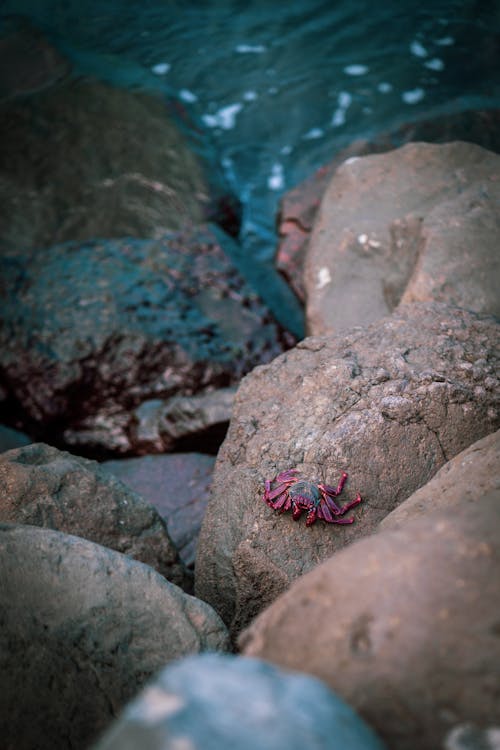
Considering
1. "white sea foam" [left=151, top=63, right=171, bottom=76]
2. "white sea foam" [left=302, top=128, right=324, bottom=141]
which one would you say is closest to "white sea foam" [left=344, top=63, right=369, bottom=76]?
"white sea foam" [left=302, top=128, right=324, bottom=141]

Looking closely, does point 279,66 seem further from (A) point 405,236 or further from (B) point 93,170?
(A) point 405,236

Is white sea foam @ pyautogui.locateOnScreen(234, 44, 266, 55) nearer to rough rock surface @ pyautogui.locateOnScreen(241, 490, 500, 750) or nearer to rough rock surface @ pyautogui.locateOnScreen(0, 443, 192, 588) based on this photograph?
rough rock surface @ pyautogui.locateOnScreen(0, 443, 192, 588)

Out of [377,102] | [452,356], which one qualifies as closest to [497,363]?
[452,356]

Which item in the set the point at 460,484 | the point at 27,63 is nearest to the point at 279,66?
the point at 27,63

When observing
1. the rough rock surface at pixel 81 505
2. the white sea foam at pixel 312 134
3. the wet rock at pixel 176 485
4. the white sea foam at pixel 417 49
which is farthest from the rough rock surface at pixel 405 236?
the white sea foam at pixel 417 49

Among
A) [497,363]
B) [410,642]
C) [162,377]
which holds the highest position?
[410,642]

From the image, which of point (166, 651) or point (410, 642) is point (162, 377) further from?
point (410, 642)

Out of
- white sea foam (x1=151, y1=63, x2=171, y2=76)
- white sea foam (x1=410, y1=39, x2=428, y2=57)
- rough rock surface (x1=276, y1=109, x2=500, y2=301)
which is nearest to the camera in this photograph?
rough rock surface (x1=276, y1=109, x2=500, y2=301)
